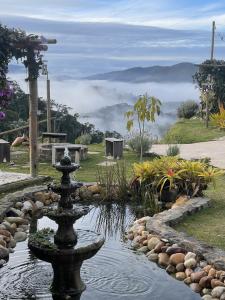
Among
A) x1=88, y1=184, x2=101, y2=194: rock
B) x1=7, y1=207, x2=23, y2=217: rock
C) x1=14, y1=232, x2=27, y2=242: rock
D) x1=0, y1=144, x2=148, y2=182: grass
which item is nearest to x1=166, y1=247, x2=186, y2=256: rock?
x1=14, y1=232, x2=27, y2=242: rock

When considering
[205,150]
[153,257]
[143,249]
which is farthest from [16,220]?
[205,150]

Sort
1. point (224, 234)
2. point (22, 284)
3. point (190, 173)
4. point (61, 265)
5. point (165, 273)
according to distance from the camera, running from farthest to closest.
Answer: point (190, 173)
point (224, 234)
point (165, 273)
point (22, 284)
point (61, 265)

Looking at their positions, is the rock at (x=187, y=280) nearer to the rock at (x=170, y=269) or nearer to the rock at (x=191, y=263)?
the rock at (x=191, y=263)

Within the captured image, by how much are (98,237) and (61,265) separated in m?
0.48

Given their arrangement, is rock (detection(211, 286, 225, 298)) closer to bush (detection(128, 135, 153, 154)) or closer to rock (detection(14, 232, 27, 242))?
rock (detection(14, 232, 27, 242))

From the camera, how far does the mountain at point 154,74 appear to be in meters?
66.8

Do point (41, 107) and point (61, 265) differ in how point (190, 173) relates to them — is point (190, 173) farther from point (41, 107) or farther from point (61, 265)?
point (41, 107)


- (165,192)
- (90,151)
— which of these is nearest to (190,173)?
(165,192)

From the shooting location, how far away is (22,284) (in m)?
6.32

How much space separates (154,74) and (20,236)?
67.8 metres

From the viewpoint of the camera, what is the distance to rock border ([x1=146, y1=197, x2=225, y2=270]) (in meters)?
6.58

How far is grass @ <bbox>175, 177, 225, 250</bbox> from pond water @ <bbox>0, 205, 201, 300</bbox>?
0.83 metres

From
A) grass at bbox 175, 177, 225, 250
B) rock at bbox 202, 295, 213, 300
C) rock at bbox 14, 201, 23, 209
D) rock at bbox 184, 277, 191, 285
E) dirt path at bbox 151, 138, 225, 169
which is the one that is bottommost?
rock at bbox 202, 295, 213, 300

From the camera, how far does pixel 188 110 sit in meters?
24.2
